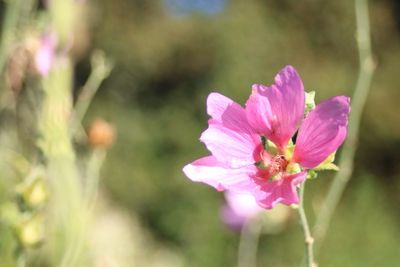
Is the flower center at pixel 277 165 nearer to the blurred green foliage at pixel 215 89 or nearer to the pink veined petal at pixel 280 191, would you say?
the pink veined petal at pixel 280 191

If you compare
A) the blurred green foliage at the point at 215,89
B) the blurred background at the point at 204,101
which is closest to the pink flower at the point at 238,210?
the blurred background at the point at 204,101

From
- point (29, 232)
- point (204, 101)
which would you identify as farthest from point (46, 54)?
point (204, 101)

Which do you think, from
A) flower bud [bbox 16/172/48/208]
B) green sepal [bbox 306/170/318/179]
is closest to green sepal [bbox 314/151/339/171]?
green sepal [bbox 306/170/318/179]

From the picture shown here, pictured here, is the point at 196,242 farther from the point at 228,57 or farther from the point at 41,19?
the point at 41,19

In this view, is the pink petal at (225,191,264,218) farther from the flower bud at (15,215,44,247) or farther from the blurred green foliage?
the blurred green foliage

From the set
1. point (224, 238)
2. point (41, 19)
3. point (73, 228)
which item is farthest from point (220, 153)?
point (224, 238)

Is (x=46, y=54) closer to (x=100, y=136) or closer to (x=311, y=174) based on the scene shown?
(x=100, y=136)
